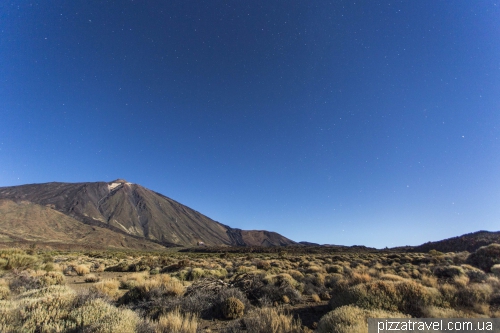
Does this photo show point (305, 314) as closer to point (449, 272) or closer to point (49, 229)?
point (449, 272)

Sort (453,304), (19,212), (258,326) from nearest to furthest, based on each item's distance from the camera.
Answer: (258,326) < (453,304) < (19,212)

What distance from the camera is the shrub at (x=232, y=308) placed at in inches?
299

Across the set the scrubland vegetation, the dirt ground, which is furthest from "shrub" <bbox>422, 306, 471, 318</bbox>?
the dirt ground

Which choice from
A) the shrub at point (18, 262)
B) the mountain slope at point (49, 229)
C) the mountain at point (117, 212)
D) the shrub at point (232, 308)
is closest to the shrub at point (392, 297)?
→ the shrub at point (232, 308)

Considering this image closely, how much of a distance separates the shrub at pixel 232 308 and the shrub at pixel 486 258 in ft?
60.1

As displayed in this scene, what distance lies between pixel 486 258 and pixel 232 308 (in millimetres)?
21358

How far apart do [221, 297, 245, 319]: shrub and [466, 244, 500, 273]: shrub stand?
18.3 meters

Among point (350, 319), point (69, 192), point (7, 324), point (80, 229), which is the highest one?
point (69, 192)

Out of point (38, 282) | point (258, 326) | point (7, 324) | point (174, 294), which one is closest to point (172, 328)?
point (258, 326)

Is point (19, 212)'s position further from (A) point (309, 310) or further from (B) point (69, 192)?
(A) point (309, 310)

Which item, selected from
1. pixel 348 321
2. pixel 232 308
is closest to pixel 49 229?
pixel 232 308

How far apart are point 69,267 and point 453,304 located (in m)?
23.7

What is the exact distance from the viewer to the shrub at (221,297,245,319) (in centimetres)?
759

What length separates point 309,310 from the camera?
329 inches
